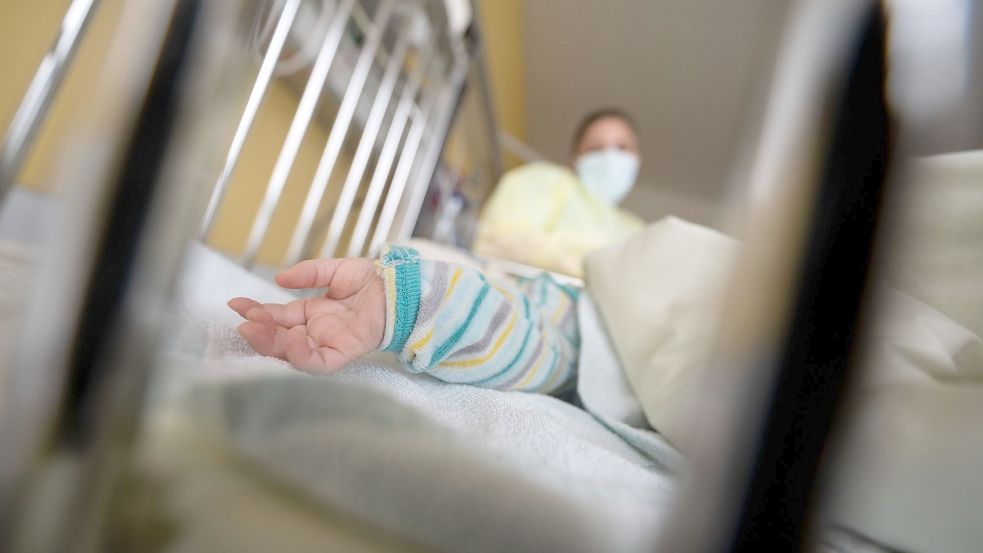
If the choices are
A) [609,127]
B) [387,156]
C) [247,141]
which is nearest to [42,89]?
[247,141]

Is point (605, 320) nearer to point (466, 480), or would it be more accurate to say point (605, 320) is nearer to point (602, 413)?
point (602, 413)

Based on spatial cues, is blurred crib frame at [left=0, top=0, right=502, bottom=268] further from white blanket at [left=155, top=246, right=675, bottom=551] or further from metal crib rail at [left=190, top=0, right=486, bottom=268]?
white blanket at [left=155, top=246, right=675, bottom=551]

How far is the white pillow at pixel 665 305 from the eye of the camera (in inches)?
6.9

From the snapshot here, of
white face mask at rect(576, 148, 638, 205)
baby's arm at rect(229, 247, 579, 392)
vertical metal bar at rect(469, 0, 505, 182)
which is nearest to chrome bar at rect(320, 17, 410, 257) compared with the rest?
vertical metal bar at rect(469, 0, 505, 182)

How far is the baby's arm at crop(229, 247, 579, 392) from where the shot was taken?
19 cm

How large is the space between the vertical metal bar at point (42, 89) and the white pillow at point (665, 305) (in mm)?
536

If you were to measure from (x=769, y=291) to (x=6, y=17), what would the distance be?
82 centimetres

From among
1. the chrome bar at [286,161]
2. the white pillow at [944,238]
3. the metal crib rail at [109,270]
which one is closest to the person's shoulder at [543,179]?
the chrome bar at [286,161]

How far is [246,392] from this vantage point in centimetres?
16

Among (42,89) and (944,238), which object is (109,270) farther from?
(42,89)

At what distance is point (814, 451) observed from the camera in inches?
5.3

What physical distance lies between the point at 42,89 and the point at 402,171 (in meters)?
0.64

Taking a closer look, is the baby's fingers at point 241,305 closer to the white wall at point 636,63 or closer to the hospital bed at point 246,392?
the hospital bed at point 246,392

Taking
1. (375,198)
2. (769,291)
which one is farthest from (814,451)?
(375,198)
